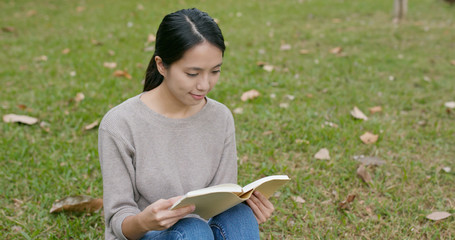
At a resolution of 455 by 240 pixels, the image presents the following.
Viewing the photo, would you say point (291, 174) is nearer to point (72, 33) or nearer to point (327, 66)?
point (327, 66)

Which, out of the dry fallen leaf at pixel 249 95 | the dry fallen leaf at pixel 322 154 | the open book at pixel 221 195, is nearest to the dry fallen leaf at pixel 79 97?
the dry fallen leaf at pixel 249 95

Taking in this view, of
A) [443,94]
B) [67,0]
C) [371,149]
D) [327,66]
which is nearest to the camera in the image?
[371,149]

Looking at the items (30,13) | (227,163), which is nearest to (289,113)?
(227,163)

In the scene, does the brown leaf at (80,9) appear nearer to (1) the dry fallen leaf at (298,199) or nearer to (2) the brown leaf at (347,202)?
(1) the dry fallen leaf at (298,199)

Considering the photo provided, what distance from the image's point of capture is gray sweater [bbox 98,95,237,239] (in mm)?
1339

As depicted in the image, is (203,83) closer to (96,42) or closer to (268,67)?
(268,67)

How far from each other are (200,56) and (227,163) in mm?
449

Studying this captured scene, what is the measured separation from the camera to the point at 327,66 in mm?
3916

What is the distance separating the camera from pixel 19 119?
276cm

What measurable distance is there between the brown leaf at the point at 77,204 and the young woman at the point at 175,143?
637mm

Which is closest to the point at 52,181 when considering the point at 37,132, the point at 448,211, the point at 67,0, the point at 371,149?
the point at 37,132

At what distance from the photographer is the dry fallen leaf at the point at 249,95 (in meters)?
3.16

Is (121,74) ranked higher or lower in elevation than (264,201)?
lower

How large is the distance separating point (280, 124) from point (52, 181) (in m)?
1.48
